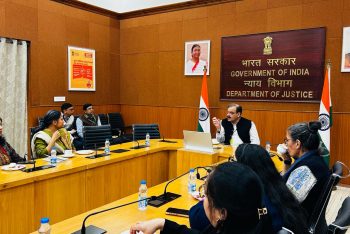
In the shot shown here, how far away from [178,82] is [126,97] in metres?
1.50

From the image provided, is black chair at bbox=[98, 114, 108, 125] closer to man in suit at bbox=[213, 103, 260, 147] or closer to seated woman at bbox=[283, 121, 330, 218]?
man in suit at bbox=[213, 103, 260, 147]

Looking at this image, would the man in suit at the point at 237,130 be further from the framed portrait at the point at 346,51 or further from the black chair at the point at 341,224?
the black chair at the point at 341,224

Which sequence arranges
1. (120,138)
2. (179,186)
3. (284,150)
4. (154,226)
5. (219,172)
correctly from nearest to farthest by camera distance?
1. (219,172)
2. (154,226)
3. (179,186)
4. (284,150)
5. (120,138)

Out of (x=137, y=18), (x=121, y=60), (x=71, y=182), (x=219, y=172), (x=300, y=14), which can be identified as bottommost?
(x=71, y=182)

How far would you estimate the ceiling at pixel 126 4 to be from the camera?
267 inches

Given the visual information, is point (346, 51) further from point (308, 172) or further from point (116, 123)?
point (116, 123)

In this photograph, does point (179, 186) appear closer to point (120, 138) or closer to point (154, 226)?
point (154, 226)

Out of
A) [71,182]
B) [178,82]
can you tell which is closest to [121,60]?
[178,82]

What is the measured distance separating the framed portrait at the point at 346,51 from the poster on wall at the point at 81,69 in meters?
4.80

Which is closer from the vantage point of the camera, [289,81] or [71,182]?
[71,182]

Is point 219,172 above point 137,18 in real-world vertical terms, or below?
below

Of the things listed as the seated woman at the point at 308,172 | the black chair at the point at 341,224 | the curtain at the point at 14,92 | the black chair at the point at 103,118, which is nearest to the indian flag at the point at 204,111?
the black chair at the point at 103,118

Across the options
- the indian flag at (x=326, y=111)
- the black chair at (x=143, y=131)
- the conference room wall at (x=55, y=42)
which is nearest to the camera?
the indian flag at (x=326, y=111)

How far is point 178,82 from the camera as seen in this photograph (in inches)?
253
